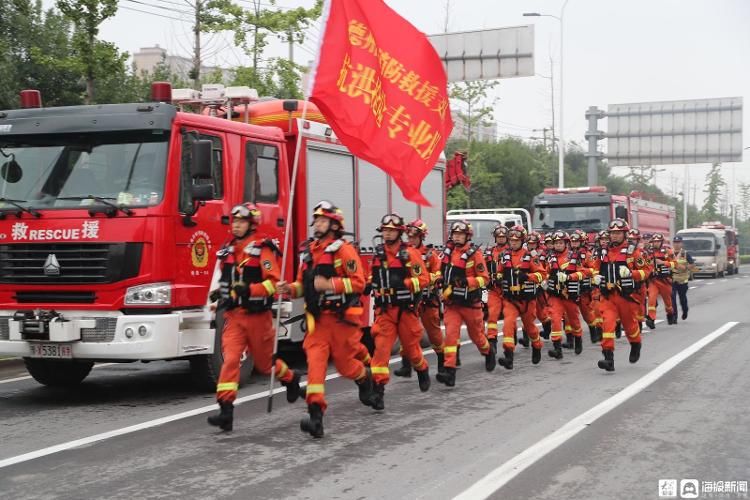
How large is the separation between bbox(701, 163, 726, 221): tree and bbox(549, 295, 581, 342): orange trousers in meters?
107

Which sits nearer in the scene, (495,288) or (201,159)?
(201,159)

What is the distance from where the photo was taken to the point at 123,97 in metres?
27.4

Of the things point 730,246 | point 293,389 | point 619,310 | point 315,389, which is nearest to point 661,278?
point 619,310

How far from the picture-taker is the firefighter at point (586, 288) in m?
16.2

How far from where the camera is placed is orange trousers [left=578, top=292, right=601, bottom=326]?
16500 mm

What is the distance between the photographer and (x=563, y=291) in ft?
48.9

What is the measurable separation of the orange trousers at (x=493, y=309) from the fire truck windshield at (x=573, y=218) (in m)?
15.1

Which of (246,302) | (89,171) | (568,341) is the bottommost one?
(568,341)

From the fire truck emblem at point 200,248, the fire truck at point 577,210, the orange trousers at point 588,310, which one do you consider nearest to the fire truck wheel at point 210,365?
the fire truck emblem at point 200,248

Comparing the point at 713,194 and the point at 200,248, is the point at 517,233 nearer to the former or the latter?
the point at 200,248

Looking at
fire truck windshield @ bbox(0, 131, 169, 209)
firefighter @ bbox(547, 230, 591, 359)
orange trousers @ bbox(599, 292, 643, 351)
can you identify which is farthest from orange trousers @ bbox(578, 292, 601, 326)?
fire truck windshield @ bbox(0, 131, 169, 209)

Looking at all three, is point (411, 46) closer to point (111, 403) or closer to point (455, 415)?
point (455, 415)

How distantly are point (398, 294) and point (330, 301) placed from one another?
1974 mm

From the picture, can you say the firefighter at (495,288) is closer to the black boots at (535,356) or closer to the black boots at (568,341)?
the black boots at (535,356)
